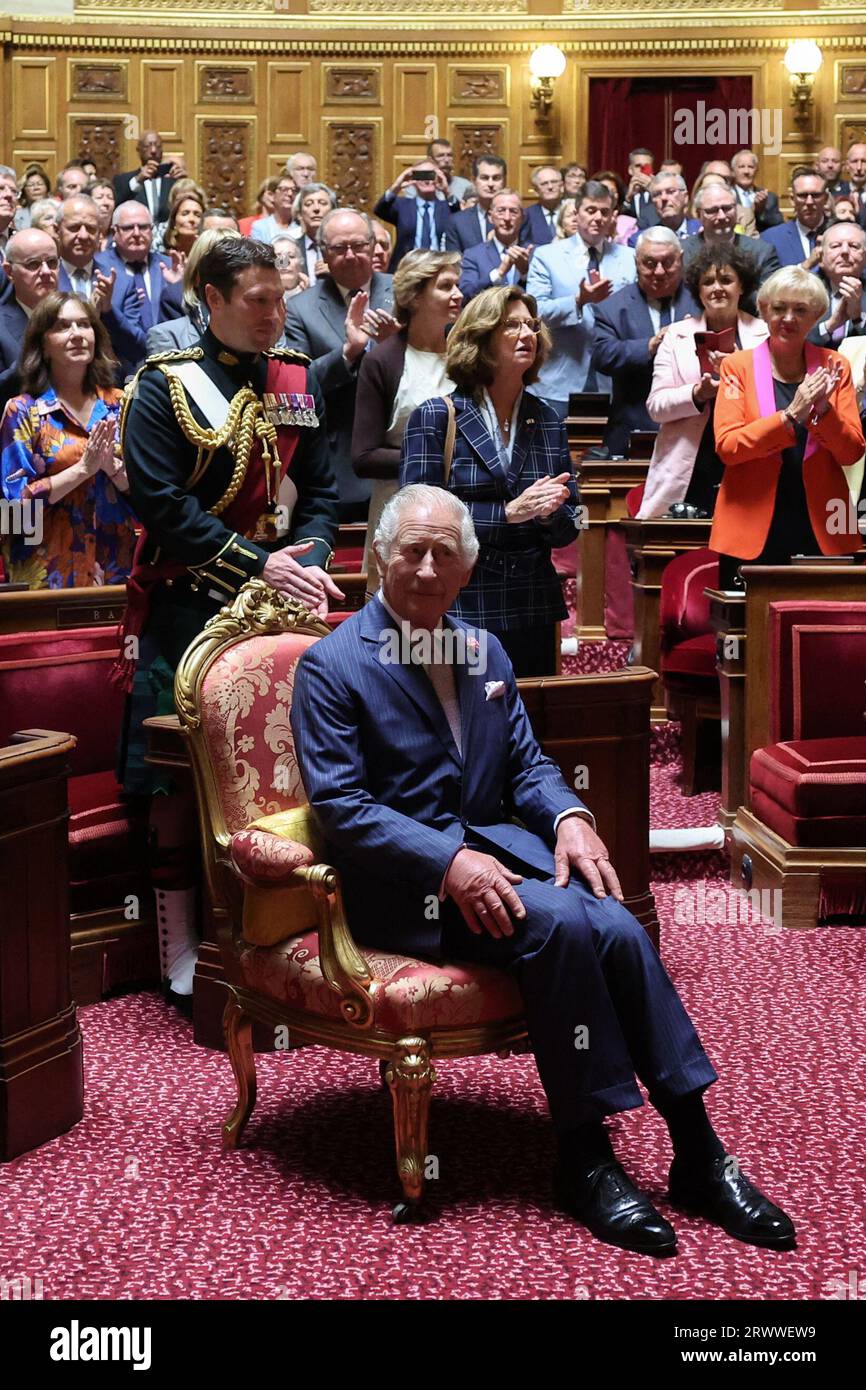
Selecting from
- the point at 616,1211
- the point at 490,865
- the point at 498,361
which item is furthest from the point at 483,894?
the point at 498,361

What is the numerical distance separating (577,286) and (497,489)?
177 inches

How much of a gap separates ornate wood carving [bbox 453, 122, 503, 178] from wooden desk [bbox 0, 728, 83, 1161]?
10.2 metres

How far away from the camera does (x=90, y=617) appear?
4281mm

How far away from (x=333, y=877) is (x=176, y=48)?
35.8 ft

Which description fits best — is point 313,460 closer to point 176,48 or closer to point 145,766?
point 145,766

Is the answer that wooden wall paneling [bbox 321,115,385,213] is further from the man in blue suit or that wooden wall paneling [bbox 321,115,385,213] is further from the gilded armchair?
the gilded armchair

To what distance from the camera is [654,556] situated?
5.56 metres

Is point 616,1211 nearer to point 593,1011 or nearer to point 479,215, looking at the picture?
point 593,1011

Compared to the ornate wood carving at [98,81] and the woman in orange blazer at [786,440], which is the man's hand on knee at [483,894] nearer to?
the woman in orange blazer at [786,440]

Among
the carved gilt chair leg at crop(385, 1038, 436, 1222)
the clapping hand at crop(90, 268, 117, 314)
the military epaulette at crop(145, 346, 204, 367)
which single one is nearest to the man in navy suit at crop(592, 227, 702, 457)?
the clapping hand at crop(90, 268, 117, 314)

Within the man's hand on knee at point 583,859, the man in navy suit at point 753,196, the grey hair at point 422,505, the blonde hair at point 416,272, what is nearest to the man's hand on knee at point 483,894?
the man's hand on knee at point 583,859

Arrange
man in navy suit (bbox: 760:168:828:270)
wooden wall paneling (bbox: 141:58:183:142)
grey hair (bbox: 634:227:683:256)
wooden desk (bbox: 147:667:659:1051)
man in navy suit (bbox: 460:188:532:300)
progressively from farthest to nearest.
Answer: wooden wall paneling (bbox: 141:58:183:142), man in navy suit (bbox: 760:168:828:270), man in navy suit (bbox: 460:188:532:300), grey hair (bbox: 634:227:683:256), wooden desk (bbox: 147:667:659:1051)

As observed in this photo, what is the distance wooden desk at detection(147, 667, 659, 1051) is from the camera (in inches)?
150
